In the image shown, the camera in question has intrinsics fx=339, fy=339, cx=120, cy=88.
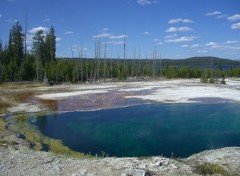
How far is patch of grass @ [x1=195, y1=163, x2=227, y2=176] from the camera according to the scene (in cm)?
1178

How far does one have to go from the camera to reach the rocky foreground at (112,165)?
1178cm

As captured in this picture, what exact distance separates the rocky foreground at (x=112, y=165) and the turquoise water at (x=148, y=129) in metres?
3.61

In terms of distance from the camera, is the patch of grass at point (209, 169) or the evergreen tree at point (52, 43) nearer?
the patch of grass at point (209, 169)

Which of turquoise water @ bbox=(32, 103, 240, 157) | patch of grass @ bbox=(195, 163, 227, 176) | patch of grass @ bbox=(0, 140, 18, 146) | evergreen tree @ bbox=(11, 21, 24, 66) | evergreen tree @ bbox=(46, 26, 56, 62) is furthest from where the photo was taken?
evergreen tree @ bbox=(46, 26, 56, 62)

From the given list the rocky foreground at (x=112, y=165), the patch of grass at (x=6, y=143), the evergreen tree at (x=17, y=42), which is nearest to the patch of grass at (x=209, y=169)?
the rocky foreground at (x=112, y=165)

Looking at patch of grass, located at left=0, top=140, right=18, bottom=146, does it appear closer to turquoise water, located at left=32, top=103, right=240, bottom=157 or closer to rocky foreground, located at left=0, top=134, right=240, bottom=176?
rocky foreground, located at left=0, top=134, right=240, bottom=176

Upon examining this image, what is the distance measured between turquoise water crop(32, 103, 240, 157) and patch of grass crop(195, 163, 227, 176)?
443 centimetres

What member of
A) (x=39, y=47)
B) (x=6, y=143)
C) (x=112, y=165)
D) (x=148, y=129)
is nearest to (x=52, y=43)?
(x=39, y=47)

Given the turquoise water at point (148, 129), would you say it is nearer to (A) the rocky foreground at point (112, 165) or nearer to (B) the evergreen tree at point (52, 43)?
(A) the rocky foreground at point (112, 165)

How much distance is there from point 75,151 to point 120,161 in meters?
4.83

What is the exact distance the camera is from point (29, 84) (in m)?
53.9

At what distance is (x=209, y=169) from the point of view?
1191 centimetres

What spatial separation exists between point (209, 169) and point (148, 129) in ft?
35.5

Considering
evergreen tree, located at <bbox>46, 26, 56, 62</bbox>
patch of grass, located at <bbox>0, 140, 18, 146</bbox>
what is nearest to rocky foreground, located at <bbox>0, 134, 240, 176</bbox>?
patch of grass, located at <bbox>0, 140, 18, 146</bbox>
